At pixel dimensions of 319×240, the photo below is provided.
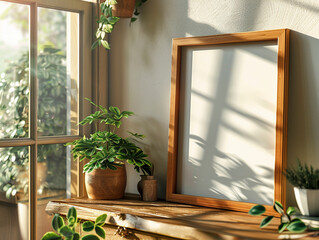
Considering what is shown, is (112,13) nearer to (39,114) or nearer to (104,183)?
(39,114)

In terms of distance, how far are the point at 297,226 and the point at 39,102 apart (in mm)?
1465

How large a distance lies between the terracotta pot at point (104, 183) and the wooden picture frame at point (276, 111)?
262 mm

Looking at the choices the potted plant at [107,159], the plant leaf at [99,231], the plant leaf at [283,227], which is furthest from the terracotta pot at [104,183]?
the plant leaf at [283,227]

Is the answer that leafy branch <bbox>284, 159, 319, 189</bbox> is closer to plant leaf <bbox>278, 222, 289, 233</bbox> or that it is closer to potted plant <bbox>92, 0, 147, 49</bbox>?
plant leaf <bbox>278, 222, 289, 233</bbox>

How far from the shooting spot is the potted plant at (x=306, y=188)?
74.4 inches

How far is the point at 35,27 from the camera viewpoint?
2.47 metres

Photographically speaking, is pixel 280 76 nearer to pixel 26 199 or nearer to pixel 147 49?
pixel 147 49

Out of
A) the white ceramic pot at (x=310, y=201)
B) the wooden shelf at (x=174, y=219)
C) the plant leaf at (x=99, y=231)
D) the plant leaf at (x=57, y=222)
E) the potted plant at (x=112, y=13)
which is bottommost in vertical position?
the plant leaf at (x=99, y=231)

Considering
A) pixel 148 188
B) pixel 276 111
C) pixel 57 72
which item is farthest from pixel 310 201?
pixel 57 72

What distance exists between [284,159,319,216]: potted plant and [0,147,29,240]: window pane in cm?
133

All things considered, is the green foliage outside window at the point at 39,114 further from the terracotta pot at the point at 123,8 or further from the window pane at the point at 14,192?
the terracotta pot at the point at 123,8

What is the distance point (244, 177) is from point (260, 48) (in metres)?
0.60

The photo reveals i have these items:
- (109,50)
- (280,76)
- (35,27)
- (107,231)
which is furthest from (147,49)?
(107,231)

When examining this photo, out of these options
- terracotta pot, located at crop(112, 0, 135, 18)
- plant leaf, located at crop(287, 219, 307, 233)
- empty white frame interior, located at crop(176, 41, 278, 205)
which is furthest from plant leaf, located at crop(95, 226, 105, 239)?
terracotta pot, located at crop(112, 0, 135, 18)
